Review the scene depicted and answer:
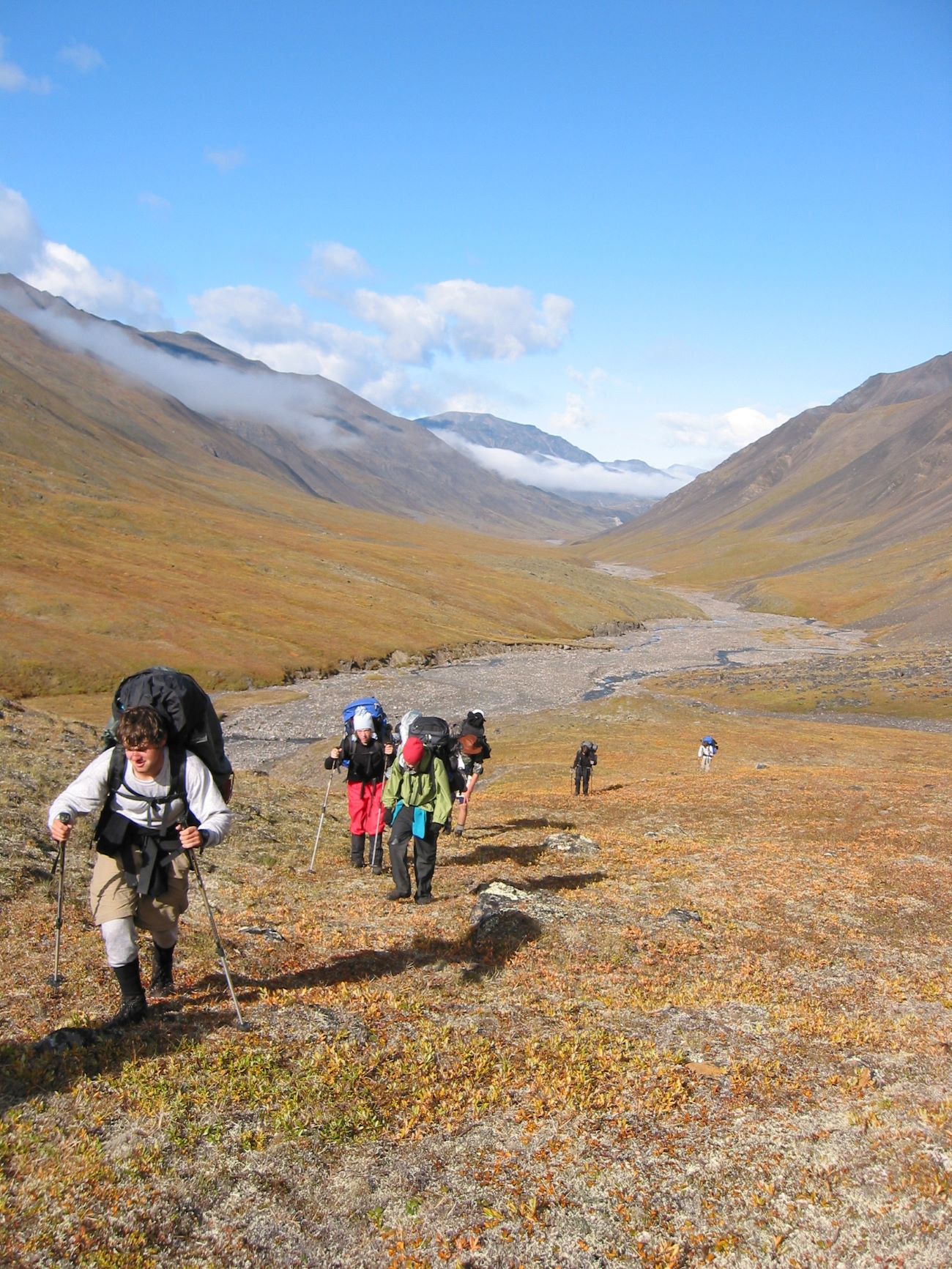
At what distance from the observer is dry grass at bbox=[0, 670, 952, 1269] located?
6.46 meters

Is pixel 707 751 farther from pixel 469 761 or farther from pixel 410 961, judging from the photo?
pixel 410 961

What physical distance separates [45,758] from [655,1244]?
2232 cm

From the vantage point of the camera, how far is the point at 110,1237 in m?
6.02

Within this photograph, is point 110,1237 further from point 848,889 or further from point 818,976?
point 848,889

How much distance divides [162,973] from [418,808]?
19.1 feet

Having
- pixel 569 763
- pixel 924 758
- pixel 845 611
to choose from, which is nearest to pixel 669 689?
pixel 924 758

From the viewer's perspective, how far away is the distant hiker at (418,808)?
578 inches

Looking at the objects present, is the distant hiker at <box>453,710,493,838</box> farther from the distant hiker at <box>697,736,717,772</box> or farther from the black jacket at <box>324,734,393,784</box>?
the distant hiker at <box>697,736,717,772</box>

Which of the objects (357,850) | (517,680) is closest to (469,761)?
(357,850)

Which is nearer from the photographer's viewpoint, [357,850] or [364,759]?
[364,759]

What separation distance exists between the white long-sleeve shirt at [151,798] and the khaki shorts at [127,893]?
0.43 metres

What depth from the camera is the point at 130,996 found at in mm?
8930

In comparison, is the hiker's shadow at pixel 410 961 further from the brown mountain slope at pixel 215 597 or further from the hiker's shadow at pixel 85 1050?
the brown mountain slope at pixel 215 597

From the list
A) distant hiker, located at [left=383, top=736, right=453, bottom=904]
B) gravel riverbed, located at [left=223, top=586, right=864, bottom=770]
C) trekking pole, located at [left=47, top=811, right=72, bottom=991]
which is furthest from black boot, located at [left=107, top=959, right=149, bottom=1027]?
gravel riverbed, located at [left=223, top=586, right=864, bottom=770]
